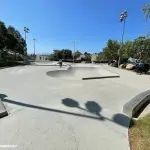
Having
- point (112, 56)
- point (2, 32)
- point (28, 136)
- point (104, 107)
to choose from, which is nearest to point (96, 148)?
point (28, 136)

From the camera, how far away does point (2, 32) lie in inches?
1225

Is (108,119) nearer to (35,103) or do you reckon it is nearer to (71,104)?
(71,104)

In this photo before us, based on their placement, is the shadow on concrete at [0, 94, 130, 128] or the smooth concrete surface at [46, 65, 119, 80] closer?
the shadow on concrete at [0, 94, 130, 128]

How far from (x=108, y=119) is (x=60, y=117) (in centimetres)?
155

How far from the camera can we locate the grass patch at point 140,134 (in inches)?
143

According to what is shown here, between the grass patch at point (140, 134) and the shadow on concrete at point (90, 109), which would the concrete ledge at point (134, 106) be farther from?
the grass patch at point (140, 134)

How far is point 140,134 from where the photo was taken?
416 cm

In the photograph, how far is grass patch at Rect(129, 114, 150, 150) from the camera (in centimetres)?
362

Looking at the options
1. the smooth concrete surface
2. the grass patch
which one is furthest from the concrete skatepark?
the smooth concrete surface

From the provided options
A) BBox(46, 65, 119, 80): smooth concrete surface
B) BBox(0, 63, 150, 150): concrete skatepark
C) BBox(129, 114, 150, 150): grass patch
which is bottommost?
BBox(46, 65, 119, 80): smooth concrete surface

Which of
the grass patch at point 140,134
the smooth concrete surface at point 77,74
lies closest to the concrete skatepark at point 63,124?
the grass patch at point 140,134

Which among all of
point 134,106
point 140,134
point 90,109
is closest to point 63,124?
point 90,109

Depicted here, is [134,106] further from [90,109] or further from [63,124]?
[63,124]

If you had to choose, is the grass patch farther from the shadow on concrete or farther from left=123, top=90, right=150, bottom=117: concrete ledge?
left=123, top=90, right=150, bottom=117: concrete ledge
